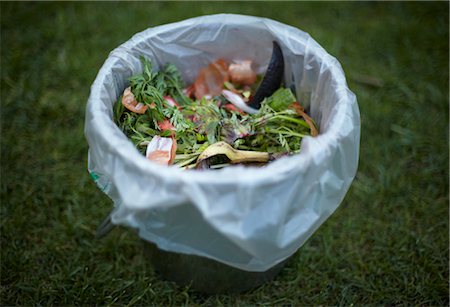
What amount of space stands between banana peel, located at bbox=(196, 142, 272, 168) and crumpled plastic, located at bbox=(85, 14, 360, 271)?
0.12 meters

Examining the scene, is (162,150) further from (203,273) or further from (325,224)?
(325,224)

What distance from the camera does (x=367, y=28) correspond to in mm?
1960

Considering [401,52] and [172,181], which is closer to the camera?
[172,181]

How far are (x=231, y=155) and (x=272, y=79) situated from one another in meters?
0.26

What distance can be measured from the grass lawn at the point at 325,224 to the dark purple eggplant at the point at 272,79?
0.44 meters

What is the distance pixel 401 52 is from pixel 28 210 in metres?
1.43

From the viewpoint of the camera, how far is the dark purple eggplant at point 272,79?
3.63ft

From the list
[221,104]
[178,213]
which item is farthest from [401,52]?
[178,213]

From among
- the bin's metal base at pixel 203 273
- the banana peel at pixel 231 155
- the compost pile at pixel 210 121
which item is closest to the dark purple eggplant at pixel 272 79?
the compost pile at pixel 210 121

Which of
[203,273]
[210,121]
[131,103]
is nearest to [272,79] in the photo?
[210,121]

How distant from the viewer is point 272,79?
3.69ft

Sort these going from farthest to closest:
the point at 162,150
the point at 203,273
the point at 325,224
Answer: the point at 325,224
the point at 203,273
the point at 162,150

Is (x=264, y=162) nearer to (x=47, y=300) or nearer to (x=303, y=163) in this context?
(x=303, y=163)

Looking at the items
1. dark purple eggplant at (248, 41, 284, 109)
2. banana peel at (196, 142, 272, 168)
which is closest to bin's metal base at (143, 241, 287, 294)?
banana peel at (196, 142, 272, 168)
